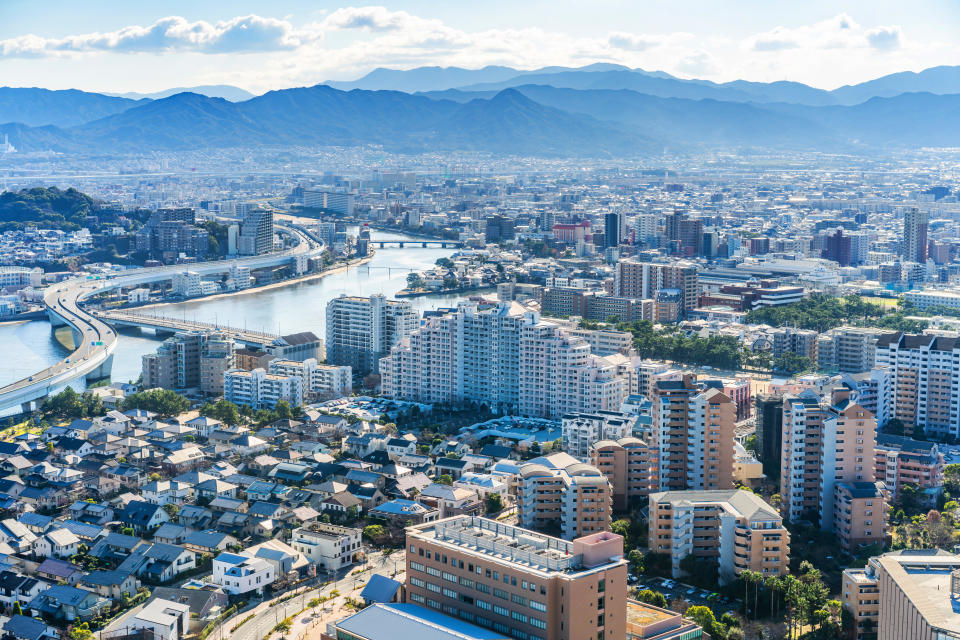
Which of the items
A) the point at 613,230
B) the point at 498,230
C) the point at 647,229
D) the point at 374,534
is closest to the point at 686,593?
the point at 374,534

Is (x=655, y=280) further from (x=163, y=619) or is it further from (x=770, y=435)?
(x=163, y=619)

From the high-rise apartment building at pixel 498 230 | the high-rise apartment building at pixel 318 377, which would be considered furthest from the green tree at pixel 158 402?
the high-rise apartment building at pixel 498 230

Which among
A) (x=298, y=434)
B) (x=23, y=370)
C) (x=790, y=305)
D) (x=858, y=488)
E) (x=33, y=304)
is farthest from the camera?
(x=33, y=304)

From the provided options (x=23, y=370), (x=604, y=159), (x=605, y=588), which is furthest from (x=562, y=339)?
(x=604, y=159)

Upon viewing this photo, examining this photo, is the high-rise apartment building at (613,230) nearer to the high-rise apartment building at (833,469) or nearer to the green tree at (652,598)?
the high-rise apartment building at (833,469)

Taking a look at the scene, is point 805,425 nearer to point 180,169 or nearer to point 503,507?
point 503,507

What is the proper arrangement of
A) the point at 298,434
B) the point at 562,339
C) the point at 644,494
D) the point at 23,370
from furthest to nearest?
the point at 23,370 < the point at 562,339 < the point at 298,434 < the point at 644,494

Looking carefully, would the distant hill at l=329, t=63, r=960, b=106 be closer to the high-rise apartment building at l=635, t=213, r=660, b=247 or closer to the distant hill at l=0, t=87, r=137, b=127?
the distant hill at l=0, t=87, r=137, b=127

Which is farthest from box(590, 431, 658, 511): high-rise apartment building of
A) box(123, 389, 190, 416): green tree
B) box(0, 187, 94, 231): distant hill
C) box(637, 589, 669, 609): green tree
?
box(0, 187, 94, 231): distant hill
